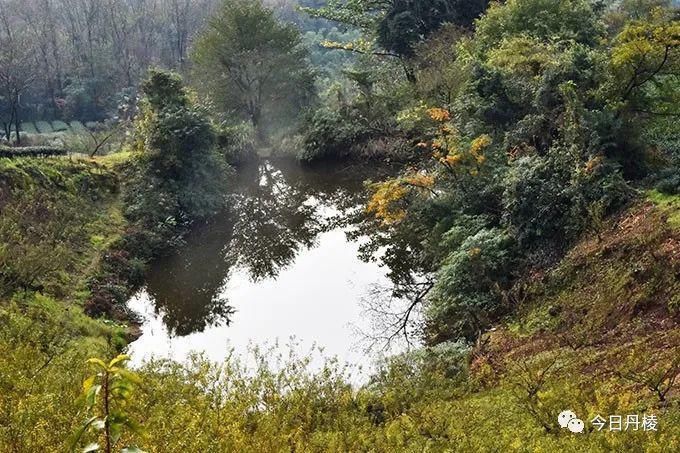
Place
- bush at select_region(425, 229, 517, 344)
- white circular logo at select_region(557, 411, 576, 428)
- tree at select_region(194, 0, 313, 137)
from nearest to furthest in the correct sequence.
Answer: white circular logo at select_region(557, 411, 576, 428) → bush at select_region(425, 229, 517, 344) → tree at select_region(194, 0, 313, 137)

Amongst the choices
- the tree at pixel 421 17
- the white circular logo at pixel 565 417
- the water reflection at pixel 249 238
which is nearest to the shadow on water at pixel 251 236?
the water reflection at pixel 249 238

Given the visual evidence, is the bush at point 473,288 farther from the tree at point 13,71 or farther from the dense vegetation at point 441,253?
the tree at point 13,71

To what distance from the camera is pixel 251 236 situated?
1803 centimetres

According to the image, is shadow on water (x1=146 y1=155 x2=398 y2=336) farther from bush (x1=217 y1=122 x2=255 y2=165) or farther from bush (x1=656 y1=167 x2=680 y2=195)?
bush (x1=656 y1=167 x2=680 y2=195)

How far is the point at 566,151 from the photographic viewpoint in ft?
36.3

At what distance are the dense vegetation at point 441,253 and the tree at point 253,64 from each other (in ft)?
9.25

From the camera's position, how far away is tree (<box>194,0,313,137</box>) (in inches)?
1038

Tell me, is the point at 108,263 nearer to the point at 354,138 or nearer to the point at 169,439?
the point at 169,439

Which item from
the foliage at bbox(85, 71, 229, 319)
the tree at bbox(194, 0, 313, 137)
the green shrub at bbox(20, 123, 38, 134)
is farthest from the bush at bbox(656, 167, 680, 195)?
the green shrub at bbox(20, 123, 38, 134)

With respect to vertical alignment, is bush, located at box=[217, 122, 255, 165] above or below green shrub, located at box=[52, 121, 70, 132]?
below

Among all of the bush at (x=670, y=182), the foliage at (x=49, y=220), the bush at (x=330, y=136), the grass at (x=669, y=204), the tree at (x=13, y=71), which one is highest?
the tree at (x=13, y=71)

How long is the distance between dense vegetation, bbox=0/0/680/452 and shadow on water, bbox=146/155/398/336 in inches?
31.4

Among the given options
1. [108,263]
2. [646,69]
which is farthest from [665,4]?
[108,263]

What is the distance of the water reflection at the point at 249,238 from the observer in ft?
45.2
